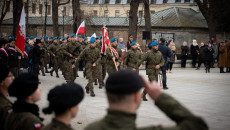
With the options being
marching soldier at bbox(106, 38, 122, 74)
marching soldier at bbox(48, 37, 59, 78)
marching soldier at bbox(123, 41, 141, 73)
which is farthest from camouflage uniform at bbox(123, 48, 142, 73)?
marching soldier at bbox(48, 37, 59, 78)

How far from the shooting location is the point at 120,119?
247 centimetres

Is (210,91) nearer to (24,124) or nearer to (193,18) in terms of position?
(24,124)

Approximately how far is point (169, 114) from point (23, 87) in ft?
5.80

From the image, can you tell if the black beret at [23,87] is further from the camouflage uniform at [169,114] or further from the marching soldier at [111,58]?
the marching soldier at [111,58]

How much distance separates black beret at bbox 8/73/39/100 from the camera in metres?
3.79

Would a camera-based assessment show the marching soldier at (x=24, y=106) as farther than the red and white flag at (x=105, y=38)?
No

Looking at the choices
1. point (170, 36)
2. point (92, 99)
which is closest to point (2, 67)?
point (92, 99)

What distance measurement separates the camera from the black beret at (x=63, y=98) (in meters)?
3.15

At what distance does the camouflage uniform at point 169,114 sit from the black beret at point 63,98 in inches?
26.5

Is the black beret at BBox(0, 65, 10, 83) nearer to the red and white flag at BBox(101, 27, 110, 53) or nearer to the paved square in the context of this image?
the paved square

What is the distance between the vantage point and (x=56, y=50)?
2044 centimetres

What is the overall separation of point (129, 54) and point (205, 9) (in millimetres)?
28214

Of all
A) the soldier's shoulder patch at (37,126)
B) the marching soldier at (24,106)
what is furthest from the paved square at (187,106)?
the soldier's shoulder patch at (37,126)

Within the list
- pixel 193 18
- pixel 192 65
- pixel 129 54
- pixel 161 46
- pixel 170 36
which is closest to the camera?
pixel 129 54
